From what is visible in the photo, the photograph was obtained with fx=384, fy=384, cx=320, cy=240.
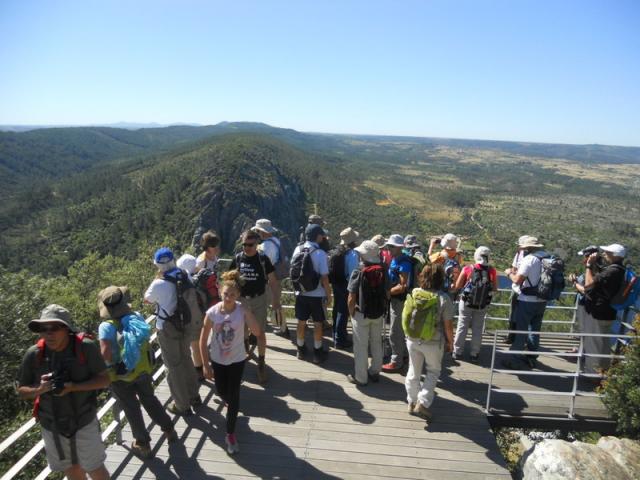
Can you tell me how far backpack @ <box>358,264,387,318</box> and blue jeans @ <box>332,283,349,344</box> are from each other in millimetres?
948

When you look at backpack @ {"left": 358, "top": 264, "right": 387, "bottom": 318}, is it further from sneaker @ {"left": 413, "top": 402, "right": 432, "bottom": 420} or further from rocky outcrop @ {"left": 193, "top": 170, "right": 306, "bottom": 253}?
rocky outcrop @ {"left": 193, "top": 170, "right": 306, "bottom": 253}

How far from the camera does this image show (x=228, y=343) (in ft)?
12.8

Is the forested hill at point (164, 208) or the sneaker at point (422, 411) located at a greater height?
the sneaker at point (422, 411)

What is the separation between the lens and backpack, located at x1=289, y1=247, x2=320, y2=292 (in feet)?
17.4

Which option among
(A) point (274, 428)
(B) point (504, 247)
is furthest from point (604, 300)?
(B) point (504, 247)

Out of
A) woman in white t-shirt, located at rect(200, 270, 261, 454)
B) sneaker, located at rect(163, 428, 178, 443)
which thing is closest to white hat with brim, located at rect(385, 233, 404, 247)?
woman in white t-shirt, located at rect(200, 270, 261, 454)

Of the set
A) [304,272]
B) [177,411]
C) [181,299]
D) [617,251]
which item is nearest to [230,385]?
[181,299]

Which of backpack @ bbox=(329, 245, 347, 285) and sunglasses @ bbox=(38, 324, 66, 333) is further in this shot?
backpack @ bbox=(329, 245, 347, 285)

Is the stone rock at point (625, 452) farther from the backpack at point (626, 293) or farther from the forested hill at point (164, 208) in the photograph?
the forested hill at point (164, 208)

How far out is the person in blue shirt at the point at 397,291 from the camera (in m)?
5.23

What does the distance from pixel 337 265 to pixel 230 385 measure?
2.34 meters

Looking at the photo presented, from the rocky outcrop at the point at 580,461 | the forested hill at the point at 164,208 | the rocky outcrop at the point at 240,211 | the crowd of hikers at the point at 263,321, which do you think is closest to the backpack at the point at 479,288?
the crowd of hikers at the point at 263,321

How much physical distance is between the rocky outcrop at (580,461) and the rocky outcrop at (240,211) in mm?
65432

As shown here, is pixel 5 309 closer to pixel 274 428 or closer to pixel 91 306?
pixel 91 306
